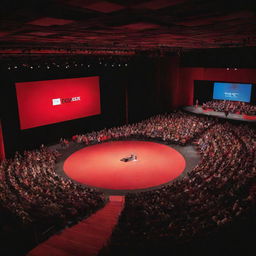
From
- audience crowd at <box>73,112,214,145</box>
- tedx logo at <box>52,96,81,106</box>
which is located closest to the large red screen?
tedx logo at <box>52,96,81,106</box>

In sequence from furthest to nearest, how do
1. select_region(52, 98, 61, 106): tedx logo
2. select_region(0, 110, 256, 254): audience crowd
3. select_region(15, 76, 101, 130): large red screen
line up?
select_region(52, 98, 61, 106): tedx logo, select_region(15, 76, 101, 130): large red screen, select_region(0, 110, 256, 254): audience crowd

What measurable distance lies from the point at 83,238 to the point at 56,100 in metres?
15.0

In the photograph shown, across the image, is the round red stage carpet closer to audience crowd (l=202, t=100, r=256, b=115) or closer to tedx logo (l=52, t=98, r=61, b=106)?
tedx logo (l=52, t=98, r=61, b=106)

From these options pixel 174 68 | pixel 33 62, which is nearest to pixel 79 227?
pixel 33 62

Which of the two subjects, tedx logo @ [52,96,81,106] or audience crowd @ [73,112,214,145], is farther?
audience crowd @ [73,112,214,145]

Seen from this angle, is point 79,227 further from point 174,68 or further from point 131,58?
point 174,68

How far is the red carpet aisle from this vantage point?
8555 millimetres

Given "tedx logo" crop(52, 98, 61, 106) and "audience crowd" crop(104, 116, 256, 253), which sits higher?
"tedx logo" crop(52, 98, 61, 106)

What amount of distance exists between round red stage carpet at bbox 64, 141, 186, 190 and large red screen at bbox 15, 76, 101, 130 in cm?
399

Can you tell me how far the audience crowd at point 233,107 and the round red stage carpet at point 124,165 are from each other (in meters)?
9.77

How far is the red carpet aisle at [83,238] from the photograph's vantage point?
8.55 m

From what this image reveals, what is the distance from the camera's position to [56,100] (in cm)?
2209

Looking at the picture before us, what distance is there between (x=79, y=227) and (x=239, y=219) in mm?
6226

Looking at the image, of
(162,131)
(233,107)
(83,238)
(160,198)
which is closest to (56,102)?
(162,131)
